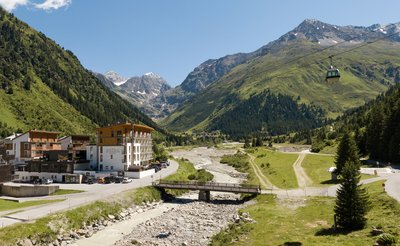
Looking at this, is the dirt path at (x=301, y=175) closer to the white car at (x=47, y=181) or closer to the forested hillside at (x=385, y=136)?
the forested hillside at (x=385, y=136)

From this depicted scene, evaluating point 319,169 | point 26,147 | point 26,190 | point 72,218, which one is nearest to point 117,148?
point 26,190

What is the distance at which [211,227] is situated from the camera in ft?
186

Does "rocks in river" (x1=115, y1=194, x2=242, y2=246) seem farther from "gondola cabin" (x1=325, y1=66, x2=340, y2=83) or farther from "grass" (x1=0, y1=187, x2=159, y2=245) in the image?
"gondola cabin" (x1=325, y1=66, x2=340, y2=83)

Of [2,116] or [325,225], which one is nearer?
[325,225]

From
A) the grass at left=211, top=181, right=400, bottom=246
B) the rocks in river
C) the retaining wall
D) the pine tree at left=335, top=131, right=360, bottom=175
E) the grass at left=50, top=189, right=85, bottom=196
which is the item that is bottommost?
the rocks in river

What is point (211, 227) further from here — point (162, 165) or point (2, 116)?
point (2, 116)

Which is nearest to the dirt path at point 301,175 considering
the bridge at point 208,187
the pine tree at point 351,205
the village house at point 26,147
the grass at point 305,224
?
the bridge at point 208,187

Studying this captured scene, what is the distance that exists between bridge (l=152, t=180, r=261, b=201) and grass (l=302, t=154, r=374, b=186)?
1457cm

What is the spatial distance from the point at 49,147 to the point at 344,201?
103m

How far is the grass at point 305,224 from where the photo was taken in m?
40.1

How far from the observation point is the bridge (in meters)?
74.8

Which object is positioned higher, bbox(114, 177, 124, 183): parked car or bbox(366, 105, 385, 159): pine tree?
bbox(366, 105, 385, 159): pine tree

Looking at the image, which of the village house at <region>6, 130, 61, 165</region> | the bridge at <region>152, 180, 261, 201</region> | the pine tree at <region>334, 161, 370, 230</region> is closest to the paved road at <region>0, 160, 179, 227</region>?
the bridge at <region>152, 180, 261, 201</region>

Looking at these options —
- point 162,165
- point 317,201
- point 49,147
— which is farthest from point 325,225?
point 49,147
